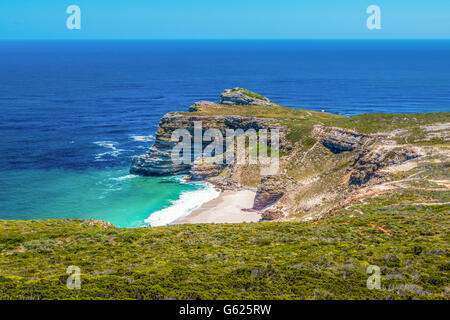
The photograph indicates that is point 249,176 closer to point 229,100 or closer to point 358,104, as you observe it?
point 229,100

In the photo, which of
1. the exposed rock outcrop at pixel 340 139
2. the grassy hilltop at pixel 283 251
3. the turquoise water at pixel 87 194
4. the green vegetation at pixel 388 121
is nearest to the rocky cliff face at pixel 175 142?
the turquoise water at pixel 87 194

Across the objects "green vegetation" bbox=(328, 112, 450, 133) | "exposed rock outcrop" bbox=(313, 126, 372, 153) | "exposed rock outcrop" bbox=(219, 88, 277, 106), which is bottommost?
"exposed rock outcrop" bbox=(313, 126, 372, 153)

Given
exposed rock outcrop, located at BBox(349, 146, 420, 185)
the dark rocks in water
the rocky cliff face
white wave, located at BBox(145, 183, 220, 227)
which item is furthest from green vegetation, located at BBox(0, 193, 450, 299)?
the rocky cliff face

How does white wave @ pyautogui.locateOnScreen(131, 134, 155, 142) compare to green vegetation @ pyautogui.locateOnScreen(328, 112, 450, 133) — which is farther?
white wave @ pyautogui.locateOnScreen(131, 134, 155, 142)

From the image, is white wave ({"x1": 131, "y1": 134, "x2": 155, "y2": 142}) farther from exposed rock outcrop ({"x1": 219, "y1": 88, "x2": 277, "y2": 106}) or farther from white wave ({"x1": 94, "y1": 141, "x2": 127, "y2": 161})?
exposed rock outcrop ({"x1": 219, "y1": 88, "x2": 277, "y2": 106})
